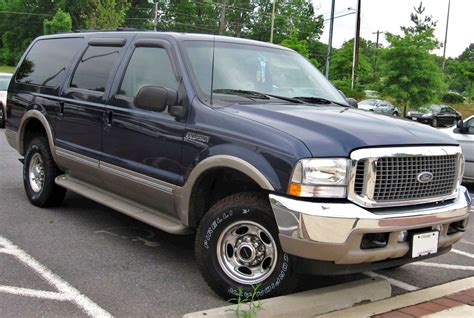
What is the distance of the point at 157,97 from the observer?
4379 mm

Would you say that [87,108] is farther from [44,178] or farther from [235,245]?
[235,245]

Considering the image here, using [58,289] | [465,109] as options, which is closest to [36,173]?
[58,289]

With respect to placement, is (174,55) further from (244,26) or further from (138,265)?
(244,26)

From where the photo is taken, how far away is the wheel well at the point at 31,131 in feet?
21.4

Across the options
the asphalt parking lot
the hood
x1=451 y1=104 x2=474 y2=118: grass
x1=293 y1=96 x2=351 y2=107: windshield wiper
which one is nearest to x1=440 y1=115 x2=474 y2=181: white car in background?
the asphalt parking lot

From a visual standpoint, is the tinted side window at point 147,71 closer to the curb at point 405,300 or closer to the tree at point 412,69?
the curb at point 405,300

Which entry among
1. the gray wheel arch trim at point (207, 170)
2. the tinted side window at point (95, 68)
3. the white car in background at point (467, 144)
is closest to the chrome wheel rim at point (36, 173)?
the tinted side window at point (95, 68)

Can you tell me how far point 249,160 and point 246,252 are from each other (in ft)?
2.26

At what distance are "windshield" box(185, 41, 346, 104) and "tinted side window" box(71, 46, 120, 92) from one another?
41.3 inches

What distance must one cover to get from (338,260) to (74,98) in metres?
3.46

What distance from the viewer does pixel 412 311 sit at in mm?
3871

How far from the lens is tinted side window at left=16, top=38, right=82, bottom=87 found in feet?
20.1

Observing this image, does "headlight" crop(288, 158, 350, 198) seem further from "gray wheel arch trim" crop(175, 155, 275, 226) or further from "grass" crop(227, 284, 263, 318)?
"grass" crop(227, 284, 263, 318)

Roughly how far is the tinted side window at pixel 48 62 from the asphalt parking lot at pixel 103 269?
1545 mm
